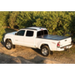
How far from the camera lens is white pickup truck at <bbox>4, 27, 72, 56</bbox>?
8.41 meters

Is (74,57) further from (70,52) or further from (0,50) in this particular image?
(0,50)

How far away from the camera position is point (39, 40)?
29.5ft

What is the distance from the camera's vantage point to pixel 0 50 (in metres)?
10.3

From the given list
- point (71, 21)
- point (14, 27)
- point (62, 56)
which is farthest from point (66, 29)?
point (14, 27)

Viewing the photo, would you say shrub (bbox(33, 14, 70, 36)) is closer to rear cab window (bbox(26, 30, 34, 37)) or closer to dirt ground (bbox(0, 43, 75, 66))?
dirt ground (bbox(0, 43, 75, 66))

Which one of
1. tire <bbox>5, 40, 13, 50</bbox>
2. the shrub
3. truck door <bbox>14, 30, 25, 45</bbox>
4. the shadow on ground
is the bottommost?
the shadow on ground

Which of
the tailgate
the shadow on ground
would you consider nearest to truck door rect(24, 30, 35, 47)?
the shadow on ground

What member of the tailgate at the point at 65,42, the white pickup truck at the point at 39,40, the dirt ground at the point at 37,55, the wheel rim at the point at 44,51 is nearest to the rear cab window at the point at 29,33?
the white pickup truck at the point at 39,40

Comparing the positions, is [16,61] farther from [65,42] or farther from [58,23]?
[58,23]

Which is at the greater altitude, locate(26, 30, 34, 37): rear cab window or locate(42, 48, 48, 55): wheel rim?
locate(26, 30, 34, 37): rear cab window

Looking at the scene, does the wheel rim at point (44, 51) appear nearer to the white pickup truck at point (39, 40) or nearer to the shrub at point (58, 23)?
the white pickup truck at point (39, 40)

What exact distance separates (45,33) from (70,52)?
2317mm

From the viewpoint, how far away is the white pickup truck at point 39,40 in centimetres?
841

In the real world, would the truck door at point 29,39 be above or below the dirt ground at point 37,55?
above
